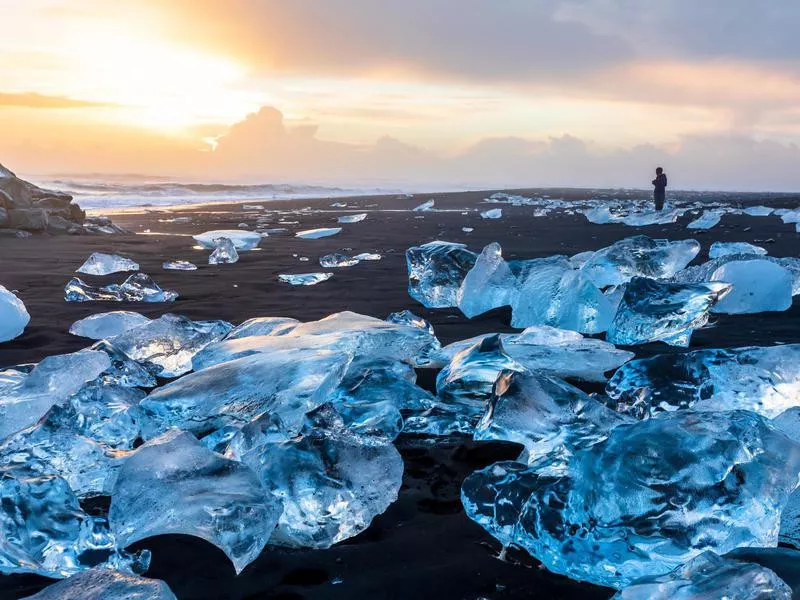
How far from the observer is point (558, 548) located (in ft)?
4.10

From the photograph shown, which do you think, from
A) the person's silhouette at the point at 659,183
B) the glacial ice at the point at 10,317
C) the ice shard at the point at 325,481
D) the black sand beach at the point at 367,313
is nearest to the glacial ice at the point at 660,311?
the black sand beach at the point at 367,313

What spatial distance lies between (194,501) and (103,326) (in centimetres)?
207

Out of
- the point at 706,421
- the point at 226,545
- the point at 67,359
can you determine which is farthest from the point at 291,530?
the point at 67,359

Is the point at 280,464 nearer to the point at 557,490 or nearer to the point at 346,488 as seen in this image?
the point at 346,488

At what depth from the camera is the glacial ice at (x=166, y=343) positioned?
8.70 feet

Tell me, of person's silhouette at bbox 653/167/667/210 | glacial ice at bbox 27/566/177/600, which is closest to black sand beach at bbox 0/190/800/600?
glacial ice at bbox 27/566/177/600

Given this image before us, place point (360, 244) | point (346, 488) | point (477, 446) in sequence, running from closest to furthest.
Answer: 1. point (346, 488)
2. point (477, 446)
3. point (360, 244)

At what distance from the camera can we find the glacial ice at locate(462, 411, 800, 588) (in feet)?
3.91

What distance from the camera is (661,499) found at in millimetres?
1214

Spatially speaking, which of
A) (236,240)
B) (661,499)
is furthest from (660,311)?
(236,240)

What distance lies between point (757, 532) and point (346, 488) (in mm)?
824

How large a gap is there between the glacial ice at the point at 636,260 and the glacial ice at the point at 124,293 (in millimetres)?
2697

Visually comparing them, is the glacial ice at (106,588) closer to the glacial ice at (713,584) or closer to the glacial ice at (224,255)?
the glacial ice at (713,584)

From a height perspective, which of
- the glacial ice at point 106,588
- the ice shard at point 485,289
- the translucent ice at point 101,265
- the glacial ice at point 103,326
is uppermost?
the ice shard at point 485,289
